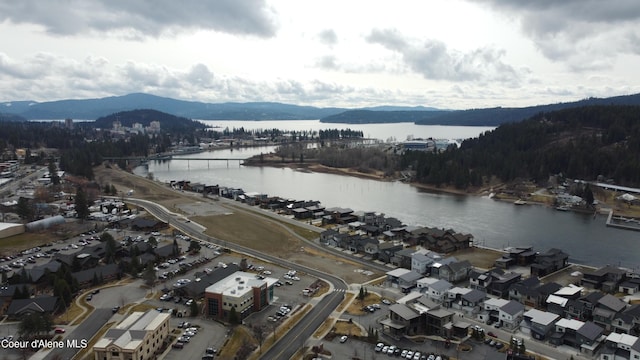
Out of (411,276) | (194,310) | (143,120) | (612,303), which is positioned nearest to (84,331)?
(194,310)

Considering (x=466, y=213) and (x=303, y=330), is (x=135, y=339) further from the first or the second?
(x=466, y=213)

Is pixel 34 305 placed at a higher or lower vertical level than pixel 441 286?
higher

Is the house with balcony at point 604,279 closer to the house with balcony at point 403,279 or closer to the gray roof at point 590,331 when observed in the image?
the gray roof at point 590,331

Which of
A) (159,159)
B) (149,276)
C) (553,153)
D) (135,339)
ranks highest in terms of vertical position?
(553,153)

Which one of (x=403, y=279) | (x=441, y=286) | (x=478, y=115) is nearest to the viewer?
(x=441, y=286)

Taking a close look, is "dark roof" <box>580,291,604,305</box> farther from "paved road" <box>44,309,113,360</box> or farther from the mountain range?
the mountain range

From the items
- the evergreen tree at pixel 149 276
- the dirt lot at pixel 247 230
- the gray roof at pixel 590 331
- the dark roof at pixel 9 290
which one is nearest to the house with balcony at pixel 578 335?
the gray roof at pixel 590 331

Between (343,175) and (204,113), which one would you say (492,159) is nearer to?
(343,175)

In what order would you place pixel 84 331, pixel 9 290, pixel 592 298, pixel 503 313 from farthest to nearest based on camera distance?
pixel 9 290 → pixel 592 298 → pixel 503 313 → pixel 84 331
